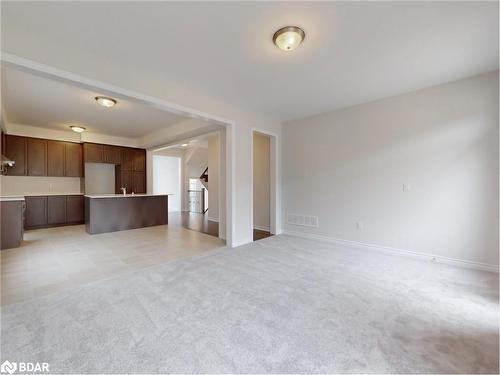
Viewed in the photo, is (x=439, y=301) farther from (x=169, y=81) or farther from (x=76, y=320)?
(x=169, y=81)

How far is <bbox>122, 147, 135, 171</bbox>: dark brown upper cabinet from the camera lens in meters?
6.84

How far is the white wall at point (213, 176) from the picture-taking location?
613 cm

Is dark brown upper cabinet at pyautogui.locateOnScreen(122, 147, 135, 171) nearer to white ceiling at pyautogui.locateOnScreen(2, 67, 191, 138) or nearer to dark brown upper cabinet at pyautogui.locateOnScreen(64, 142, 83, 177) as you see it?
white ceiling at pyautogui.locateOnScreen(2, 67, 191, 138)

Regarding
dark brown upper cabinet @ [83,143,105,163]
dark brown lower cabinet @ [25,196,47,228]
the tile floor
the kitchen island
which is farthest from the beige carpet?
dark brown upper cabinet @ [83,143,105,163]

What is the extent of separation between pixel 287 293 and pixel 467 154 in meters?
3.17

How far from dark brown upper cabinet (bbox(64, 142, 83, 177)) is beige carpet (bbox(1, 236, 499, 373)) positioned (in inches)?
204

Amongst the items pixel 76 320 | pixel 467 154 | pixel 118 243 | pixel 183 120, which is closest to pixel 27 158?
pixel 118 243

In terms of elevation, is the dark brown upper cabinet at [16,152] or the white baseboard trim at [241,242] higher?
the dark brown upper cabinet at [16,152]

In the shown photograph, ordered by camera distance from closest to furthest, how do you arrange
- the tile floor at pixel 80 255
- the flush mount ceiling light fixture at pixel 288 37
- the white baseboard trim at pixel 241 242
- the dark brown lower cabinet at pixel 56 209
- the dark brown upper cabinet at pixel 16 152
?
1. the flush mount ceiling light fixture at pixel 288 37
2. the tile floor at pixel 80 255
3. the white baseboard trim at pixel 241 242
4. the dark brown upper cabinet at pixel 16 152
5. the dark brown lower cabinet at pixel 56 209

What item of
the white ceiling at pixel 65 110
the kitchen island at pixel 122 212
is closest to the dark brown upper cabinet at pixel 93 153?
the white ceiling at pixel 65 110

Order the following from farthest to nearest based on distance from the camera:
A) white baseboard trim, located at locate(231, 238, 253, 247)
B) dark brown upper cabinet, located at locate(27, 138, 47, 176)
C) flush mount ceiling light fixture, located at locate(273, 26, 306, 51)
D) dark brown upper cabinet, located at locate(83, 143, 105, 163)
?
dark brown upper cabinet, located at locate(83, 143, 105, 163), dark brown upper cabinet, located at locate(27, 138, 47, 176), white baseboard trim, located at locate(231, 238, 253, 247), flush mount ceiling light fixture, located at locate(273, 26, 306, 51)

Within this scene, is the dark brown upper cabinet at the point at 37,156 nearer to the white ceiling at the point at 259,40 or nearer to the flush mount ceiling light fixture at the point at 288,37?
the white ceiling at the point at 259,40

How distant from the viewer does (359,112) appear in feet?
13.0

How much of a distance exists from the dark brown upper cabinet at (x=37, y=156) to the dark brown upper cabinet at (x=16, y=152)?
107 mm
